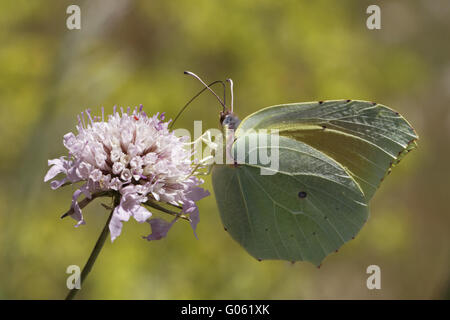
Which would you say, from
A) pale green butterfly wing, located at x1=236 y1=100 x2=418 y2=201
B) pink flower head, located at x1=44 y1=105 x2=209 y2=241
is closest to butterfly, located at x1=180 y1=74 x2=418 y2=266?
pale green butterfly wing, located at x1=236 y1=100 x2=418 y2=201

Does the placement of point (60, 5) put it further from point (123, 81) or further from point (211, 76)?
point (211, 76)

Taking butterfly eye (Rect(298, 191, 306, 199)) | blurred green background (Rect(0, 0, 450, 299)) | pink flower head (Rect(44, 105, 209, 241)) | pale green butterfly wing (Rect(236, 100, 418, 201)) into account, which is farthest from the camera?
blurred green background (Rect(0, 0, 450, 299))

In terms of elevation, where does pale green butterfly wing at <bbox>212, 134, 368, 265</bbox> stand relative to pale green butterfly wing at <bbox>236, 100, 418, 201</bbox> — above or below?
below

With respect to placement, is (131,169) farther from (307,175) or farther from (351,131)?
(351,131)

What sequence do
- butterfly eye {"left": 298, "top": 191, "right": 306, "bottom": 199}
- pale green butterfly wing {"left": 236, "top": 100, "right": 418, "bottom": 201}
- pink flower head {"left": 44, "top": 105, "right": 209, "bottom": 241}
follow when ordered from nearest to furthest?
pink flower head {"left": 44, "top": 105, "right": 209, "bottom": 241}, pale green butterfly wing {"left": 236, "top": 100, "right": 418, "bottom": 201}, butterfly eye {"left": 298, "top": 191, "right": 306, "bottom": 199}

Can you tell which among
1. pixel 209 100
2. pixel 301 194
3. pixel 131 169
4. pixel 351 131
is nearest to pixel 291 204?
pixel 301 194

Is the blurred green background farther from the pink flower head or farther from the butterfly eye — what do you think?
the butterfly eye

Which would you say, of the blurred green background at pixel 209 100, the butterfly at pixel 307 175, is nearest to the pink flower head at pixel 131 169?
the butterfly at pixel 307 175
